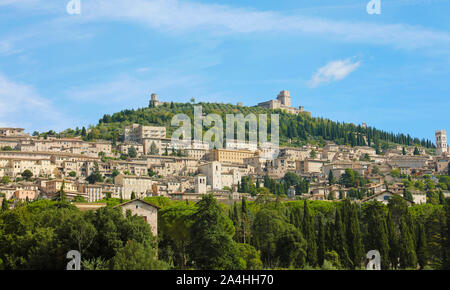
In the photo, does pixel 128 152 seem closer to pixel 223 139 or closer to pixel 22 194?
pixel 223 139

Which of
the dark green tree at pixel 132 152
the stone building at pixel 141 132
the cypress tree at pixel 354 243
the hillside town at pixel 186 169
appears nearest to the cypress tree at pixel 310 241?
the cypress tree at pixel 354 243

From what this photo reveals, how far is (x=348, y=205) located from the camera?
1853 inches

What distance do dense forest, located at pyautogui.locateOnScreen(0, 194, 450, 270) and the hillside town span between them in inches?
1256

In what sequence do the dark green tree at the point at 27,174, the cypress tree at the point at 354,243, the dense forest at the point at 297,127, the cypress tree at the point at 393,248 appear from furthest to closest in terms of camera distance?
the dense forest at the point at 297,127
the dark green tree at the point at 27,174
the cypress tree at the point at 354,243
the cypress tree at the point at 393,248

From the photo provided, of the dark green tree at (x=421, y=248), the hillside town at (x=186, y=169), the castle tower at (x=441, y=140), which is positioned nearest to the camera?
the dark green tree at (x=421, y=248)

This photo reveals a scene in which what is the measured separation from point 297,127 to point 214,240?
13867 cm

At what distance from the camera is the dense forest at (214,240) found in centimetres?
3155

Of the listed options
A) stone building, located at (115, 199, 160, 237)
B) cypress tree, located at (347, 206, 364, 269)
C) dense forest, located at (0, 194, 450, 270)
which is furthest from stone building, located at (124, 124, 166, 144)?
cypress tree, located at (347, 206, 364, 269)

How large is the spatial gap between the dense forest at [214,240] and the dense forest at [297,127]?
103 metres

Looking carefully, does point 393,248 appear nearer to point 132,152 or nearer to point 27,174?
point 27,174

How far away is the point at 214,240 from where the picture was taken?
34.3m

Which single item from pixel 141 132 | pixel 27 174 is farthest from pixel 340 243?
pixel 141 132

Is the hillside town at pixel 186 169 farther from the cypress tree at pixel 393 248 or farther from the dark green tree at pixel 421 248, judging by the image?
the cypress tree at pixel 393 248

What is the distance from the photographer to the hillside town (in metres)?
94.9
